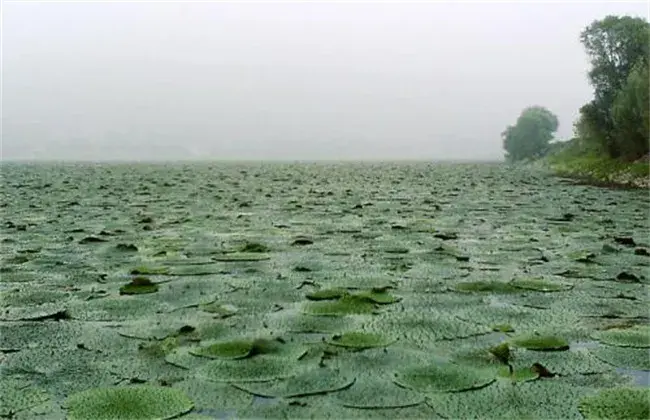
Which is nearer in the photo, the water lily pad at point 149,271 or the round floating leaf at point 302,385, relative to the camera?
the round floating leaf at point 302,385

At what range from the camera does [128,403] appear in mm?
3359

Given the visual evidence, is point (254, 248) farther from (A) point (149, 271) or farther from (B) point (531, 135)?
(B) point (531, 135)

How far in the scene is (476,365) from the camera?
404 cm

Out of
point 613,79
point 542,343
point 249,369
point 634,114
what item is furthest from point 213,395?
point 613,79

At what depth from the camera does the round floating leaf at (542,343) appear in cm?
439

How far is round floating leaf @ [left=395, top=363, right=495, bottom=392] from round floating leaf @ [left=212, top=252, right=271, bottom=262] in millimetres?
4135

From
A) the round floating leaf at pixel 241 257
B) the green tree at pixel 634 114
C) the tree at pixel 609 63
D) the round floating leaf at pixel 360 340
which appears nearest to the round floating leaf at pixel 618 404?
the round floating leaf at pixel 360 340

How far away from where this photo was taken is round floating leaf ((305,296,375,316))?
17.4 feet

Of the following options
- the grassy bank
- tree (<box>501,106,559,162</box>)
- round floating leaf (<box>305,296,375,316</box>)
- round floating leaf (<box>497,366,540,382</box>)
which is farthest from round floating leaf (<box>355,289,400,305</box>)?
tree (<box>501,106,559,162</box>)

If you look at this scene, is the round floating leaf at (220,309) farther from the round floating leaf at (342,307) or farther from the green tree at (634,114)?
the green tree at (634,114)

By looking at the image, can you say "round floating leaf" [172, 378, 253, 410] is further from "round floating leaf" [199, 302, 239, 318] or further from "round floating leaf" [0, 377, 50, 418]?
"round floating leaf" [199, 302, 239, 318]

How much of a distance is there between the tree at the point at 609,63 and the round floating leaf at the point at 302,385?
37.3 m

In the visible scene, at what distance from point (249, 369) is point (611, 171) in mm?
34891

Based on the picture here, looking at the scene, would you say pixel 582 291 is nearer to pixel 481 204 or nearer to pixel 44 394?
pixel 44 394
